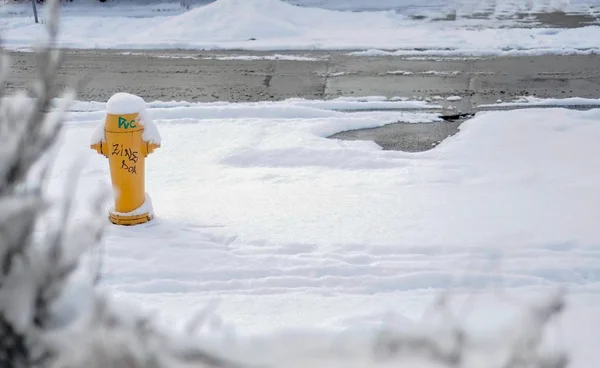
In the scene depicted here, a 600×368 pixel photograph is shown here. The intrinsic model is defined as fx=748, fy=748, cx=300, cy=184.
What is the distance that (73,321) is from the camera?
179 centimetres

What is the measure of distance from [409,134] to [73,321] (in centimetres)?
649

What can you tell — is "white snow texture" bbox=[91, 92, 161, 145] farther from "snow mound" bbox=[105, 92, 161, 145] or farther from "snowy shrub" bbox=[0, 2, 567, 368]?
"snowy shrub" bbox=[0, 2, 567, 368]

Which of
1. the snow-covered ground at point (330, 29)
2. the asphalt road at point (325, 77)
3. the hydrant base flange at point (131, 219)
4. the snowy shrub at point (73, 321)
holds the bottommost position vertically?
the hydrant base flange at point (131, 219)

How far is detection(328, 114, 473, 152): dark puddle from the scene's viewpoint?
7.63m

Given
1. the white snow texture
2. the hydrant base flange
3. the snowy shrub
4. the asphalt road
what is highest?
the snowy shrub

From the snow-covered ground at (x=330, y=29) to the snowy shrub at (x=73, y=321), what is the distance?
1074cm

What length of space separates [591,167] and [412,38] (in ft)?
24.1

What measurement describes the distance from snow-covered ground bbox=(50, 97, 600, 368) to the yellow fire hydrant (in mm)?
135

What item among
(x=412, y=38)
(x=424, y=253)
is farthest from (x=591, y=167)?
(x=412, y=38)

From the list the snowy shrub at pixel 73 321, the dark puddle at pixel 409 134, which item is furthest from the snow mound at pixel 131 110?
the snowy shrub at pixel 73 321

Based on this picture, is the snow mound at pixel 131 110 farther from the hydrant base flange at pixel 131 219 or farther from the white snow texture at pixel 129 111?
the hydrant base flange at pixel 131 219

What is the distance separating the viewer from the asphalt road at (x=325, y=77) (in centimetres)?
961

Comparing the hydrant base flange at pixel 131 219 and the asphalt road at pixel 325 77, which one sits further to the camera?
the asphalt road at pixel 325 77

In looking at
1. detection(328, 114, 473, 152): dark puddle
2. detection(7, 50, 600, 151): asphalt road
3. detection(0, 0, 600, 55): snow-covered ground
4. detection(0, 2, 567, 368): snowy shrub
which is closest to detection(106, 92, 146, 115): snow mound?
detection(328, 114, 473, 152): dark puddle
